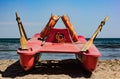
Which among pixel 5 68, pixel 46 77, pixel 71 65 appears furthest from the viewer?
pixel 71 65

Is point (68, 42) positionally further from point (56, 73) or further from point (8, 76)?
point (8, 76)

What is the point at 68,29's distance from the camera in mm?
11633

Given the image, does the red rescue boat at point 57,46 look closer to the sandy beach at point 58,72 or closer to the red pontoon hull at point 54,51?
the red pontoon hull at point 54,51

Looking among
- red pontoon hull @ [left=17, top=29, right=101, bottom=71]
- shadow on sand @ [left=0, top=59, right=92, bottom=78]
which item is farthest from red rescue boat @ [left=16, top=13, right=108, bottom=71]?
shadow on sand @ [left=0, top=59, right=92, bottom=78]

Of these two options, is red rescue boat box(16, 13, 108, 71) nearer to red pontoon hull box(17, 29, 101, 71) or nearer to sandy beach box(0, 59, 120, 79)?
red pontoon hull box(17, 29, 101, 71)

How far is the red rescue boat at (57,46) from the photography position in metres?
9.37

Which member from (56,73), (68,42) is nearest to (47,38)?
(68,42)

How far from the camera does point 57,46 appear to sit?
10414 millimetres

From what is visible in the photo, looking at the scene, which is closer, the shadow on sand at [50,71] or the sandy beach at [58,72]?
the sandy beach at [58,72]

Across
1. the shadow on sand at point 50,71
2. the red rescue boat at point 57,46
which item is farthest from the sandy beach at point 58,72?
the red rescue boat at point 57,46

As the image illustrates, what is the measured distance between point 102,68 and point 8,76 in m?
3.67

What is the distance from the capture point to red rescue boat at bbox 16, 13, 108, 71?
937cm

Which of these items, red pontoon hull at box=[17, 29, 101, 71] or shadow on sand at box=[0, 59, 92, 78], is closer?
red pontoon hull at box=[17, 29, 101, 71]

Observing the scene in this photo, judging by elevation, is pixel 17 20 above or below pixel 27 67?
above
